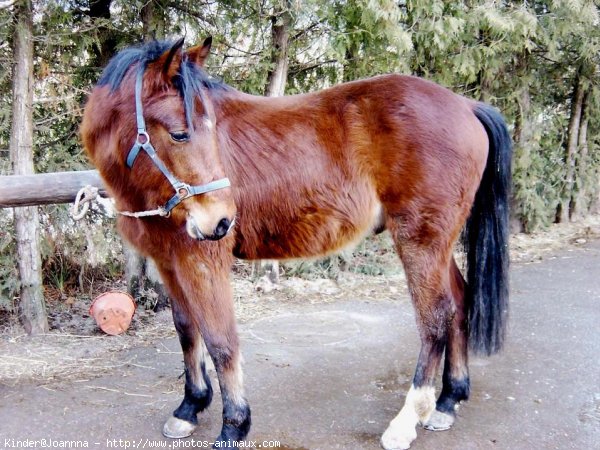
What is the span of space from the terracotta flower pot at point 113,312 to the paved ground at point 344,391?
1.24 feet

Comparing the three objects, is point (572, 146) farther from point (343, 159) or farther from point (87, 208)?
point (87, 208)

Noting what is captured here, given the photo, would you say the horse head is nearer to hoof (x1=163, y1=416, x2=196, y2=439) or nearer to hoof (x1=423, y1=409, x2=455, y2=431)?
hoof (x1=163, y1=416, x2=196, y2=439)

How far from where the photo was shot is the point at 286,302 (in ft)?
17.6

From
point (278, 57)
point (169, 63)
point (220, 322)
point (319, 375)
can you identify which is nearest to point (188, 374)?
point (220, 322)

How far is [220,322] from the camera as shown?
2.64m

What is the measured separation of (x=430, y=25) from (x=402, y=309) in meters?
2.87

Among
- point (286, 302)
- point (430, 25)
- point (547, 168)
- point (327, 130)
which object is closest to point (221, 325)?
point (327, 130)

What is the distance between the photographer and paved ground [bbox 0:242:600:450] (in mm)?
2855

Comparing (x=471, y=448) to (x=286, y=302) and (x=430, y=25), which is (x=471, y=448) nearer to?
(x=286, y=302)

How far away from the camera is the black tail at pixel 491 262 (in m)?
3.14

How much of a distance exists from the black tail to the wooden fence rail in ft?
8.03

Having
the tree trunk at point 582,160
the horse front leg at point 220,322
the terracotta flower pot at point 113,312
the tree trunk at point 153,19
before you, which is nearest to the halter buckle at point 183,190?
the horse front leg at point 220,322

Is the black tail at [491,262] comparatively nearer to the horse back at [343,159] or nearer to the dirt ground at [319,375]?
the horse back at [343,159]

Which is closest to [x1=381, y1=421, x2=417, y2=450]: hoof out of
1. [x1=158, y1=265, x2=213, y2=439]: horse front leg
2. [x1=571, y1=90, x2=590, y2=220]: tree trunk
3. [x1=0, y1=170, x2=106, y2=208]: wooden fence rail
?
[x1=158, y1=265, x2=213, y2=439]: horse front leg
